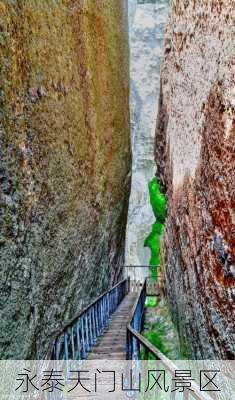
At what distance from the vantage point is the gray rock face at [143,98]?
18688 millimetres

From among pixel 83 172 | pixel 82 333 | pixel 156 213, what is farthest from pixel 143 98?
pixel 82 333

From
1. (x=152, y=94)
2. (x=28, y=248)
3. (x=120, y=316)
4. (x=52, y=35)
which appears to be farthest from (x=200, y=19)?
(x=152, y=94)

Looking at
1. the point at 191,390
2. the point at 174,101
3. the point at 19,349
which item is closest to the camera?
the point at 191,390

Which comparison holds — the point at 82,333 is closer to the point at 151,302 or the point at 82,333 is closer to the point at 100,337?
the point at 100,337

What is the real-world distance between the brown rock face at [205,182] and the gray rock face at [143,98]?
447 inches

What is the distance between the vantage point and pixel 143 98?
18.9 m

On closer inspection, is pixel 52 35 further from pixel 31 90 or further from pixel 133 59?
pixel 133 59

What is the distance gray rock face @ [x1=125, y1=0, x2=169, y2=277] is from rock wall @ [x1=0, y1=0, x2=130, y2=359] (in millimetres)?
9612

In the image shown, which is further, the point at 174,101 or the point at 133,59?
the point at 133,59

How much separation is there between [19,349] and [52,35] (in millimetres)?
3917

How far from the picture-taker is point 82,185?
6.67 m

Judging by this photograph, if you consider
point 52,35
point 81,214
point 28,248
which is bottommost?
point 81,214

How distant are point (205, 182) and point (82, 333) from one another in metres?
2.35

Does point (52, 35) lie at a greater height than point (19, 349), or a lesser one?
greater
